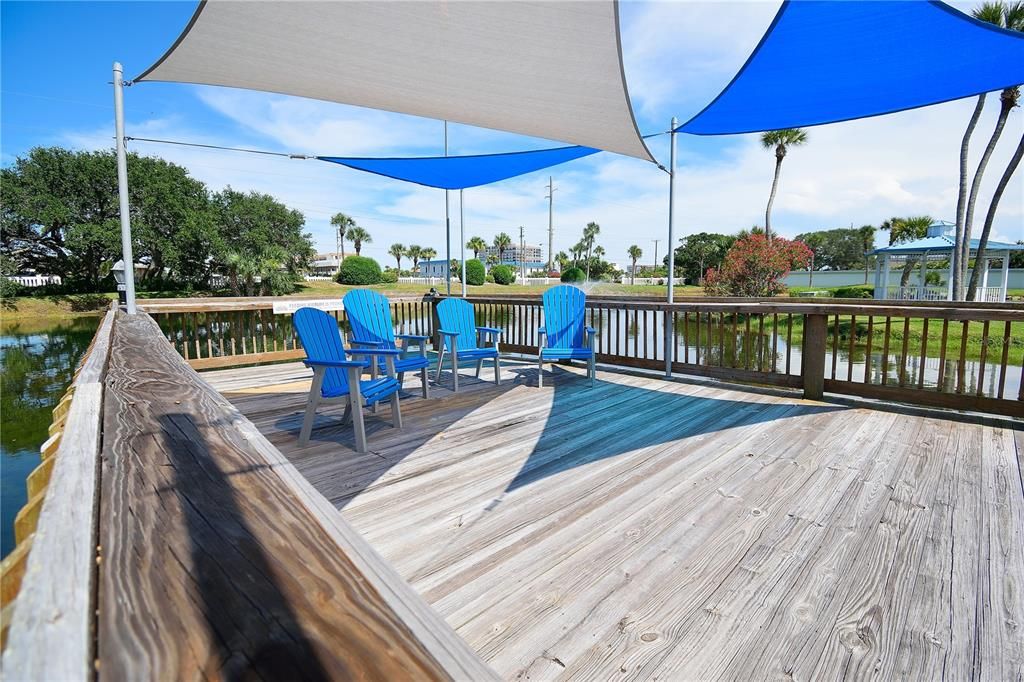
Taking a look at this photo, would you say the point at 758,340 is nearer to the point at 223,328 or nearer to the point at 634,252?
the point at 223,328

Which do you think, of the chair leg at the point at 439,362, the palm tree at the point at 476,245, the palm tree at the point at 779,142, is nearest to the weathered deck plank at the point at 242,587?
the chair leg at the point at 439,362

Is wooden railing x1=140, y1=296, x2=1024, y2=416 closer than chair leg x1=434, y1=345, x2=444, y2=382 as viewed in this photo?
Yes

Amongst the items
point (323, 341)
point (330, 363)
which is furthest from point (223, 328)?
point (330, 363)

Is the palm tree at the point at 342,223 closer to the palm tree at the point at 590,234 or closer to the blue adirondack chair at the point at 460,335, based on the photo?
the palm tree at the point at 590,234

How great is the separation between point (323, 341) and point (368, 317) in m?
1.45

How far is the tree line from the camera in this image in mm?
21828

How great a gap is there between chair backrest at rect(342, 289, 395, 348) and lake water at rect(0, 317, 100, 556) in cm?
202

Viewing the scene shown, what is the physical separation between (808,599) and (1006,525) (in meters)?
1.22

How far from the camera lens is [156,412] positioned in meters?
1.05

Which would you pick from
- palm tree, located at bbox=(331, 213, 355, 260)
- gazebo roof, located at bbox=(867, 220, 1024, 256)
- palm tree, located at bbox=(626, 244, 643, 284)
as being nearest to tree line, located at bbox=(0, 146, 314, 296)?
palm tree, located at bbox=(331, 213, 355, 260)

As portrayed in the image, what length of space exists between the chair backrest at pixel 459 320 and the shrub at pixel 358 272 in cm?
3037

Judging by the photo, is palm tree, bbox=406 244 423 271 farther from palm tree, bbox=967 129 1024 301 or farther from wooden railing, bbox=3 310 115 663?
wooden railing, bbox=3 310 115 663

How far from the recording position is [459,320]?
15.7ft

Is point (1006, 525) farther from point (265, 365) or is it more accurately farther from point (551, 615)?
point (265, 365)
